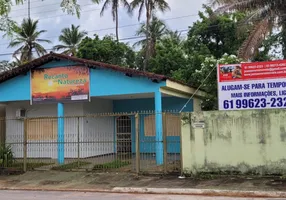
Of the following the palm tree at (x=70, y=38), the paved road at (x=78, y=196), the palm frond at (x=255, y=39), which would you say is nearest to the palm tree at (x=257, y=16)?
the palm frond at (x=255, y=39)

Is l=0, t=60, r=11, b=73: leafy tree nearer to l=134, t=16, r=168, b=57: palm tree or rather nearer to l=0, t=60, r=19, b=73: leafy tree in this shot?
l=0, t=60, r=19, b=73: leafy tree

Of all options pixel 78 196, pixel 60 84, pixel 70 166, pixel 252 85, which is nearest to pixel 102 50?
pixel 60 84

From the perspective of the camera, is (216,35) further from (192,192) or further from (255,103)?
(192,192)

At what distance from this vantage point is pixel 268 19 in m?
19.1

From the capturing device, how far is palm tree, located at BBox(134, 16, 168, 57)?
3578cm

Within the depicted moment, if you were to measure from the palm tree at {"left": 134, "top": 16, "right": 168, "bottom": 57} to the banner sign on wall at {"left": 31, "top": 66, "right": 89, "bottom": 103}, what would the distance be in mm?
18306

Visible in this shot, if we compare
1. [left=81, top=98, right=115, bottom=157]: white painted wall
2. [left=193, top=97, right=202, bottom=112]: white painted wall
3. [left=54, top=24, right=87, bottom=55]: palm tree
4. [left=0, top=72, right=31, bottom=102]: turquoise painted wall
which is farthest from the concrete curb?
[left=54, top=24, right=87, bottom=55]: palm tree

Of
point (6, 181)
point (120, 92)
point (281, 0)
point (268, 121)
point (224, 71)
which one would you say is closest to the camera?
point (268, 121)

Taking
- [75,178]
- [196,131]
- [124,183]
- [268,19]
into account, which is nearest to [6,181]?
[75,178]

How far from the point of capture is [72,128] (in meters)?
19.1

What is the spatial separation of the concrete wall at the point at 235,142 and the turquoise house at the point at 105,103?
0.84m

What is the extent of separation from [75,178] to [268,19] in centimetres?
1198

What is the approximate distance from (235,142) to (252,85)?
184cm

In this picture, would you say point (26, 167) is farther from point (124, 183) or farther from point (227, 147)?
point (227, 147)
